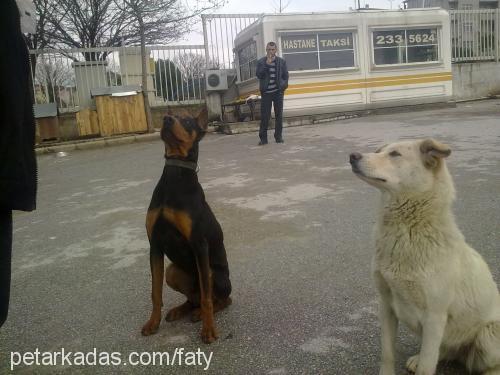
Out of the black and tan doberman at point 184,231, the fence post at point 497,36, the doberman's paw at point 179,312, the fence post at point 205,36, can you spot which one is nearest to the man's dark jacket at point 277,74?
the fence post at point 205,36

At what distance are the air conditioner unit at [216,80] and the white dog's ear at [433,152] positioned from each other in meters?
14.0

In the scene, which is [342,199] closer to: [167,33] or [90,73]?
[90,73]

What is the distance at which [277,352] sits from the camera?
2281 mm

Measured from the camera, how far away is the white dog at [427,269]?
1783 mm

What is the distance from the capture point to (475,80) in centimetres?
1833

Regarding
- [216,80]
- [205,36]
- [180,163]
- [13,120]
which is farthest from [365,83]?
[13,120]

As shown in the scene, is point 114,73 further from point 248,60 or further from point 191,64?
point 248,60

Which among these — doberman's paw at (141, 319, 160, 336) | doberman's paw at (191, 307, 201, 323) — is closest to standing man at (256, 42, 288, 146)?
doberman's paw at (191, 307, 201, 323)

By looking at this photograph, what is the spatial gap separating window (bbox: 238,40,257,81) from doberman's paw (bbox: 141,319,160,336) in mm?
13071

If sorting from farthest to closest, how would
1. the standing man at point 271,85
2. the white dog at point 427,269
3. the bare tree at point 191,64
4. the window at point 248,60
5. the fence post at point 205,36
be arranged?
1. the fence post at point 205,36
2. the bare tree at point 191,64
3. the window at point 248,60
4. the standing man at point 271,85
5. the white dog at point 427,269

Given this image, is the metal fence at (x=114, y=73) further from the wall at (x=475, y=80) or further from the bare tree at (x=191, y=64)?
the wall at (x=475, y=80)

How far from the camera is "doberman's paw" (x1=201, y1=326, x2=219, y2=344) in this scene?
242cm

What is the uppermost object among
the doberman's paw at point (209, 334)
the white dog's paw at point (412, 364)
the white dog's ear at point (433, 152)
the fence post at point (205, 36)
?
the fence post at point (205, 36)

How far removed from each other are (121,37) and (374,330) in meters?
19.8
